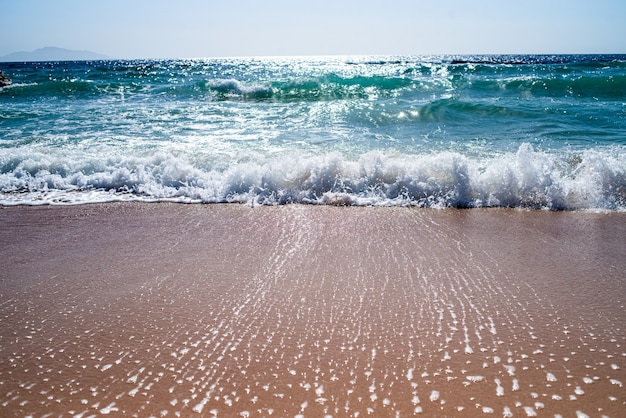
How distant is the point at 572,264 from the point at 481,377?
1.68 m

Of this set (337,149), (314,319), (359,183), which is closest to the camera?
(314,319)

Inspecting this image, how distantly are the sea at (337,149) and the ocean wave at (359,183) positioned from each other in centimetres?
2

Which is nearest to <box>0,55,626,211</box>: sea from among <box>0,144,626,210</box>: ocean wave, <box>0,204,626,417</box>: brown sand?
<box>0,144,626,210</box>: ocean wave

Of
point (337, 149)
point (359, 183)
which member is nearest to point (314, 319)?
point (359, 183)

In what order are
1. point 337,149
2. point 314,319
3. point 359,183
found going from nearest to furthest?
point 314,319 < point 359,183 < point 337,149

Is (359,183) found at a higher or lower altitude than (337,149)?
lower

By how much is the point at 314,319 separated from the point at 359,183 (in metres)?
2.76

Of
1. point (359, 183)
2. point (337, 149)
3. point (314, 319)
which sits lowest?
point (314, 319)

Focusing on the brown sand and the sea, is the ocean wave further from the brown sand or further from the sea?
the brown sand

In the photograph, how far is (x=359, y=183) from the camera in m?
4.91

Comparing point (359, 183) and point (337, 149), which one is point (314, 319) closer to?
point (359, 183)

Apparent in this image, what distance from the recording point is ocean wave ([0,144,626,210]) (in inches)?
181

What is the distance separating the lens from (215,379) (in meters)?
1.89

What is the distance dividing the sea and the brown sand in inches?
34.6
